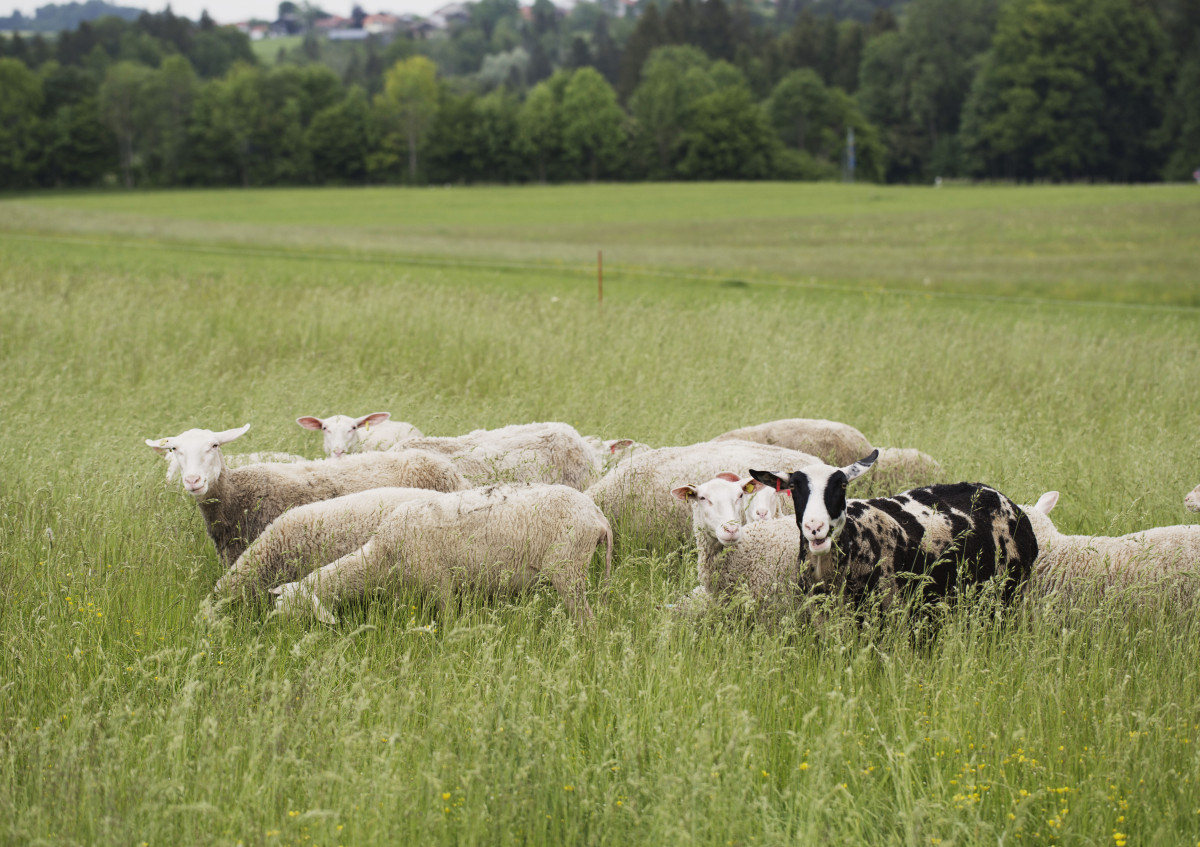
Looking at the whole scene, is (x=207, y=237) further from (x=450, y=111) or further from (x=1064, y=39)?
(x=1064, y=39)

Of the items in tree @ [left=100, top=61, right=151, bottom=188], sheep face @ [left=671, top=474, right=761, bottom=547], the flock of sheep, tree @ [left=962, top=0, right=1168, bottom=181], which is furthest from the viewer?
tree @ [left=962, top=0, right=1168, bottom=181]

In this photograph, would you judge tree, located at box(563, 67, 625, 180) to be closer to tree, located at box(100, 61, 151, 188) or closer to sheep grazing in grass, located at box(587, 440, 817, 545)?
tree, located at box(100, 61, 151, 188)

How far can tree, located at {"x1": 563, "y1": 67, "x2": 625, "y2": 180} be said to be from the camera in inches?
3706

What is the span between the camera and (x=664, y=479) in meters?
7.61

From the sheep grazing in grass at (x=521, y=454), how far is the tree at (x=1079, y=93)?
94388mm

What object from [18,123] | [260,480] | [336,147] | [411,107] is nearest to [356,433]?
[260,480]

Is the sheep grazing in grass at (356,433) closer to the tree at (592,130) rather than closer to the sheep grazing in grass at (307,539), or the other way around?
the sheep grazing in grass at (307,539)

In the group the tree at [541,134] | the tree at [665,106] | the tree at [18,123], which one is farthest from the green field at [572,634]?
the tree at [665,106]

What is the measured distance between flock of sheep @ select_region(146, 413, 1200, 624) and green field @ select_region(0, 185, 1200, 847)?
0.22 m

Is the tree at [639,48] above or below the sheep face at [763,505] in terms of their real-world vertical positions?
above

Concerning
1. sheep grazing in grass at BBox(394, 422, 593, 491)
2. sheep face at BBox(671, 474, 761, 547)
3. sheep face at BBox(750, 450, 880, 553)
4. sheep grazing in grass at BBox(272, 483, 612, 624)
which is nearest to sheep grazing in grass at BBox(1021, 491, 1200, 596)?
sheep face at BBox(750, 450, 880, 553)

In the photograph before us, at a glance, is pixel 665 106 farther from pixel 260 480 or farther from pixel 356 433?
pixel 260 480

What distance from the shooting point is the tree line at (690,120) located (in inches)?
3504

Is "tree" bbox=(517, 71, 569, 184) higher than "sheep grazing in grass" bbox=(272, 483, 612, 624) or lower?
higher
